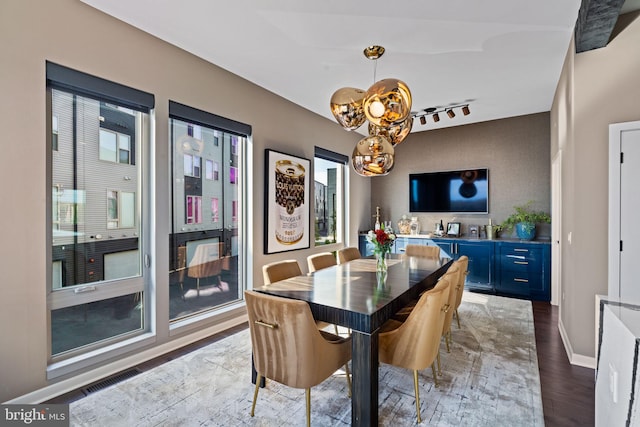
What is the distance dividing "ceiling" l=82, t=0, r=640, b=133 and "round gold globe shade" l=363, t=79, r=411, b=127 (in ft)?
2.31

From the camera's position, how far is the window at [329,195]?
5.25m

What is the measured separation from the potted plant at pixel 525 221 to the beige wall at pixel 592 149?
83.1 inches

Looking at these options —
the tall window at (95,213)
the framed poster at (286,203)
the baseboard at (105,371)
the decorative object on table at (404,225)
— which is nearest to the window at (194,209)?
the tall window at (95,213)

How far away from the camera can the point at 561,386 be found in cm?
238

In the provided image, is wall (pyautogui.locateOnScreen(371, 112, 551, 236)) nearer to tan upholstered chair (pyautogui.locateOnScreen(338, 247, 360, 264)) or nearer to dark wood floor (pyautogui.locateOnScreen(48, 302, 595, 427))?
dark wood floor (pyautogui.locateOnScreen(48, 302, 595, 427))

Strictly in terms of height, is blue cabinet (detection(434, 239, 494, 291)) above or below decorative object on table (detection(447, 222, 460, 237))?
below

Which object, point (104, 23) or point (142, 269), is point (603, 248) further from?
point (104, 23)

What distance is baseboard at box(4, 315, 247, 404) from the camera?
2178 millimetres

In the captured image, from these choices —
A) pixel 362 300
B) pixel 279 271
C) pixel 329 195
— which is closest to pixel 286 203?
pixel 329 195

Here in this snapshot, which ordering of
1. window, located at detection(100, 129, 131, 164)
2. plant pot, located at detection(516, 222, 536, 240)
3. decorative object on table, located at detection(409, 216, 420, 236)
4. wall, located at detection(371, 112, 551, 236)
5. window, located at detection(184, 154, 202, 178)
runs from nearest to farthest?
window, located at detection(100, 129, 131, 164)
window, located at detection(184, 154, 202, 178)
plant pot, located at detection(516, 222, 536, 240)
wall, located at detection(371, 112, 551, 236)
decorative object on table, located at detection(409, 216, 420, 236)

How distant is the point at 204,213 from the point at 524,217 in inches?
184

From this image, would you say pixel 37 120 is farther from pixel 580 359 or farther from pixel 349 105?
pixel 580 359

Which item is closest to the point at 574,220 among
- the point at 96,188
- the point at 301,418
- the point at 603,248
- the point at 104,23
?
the point at 603,248

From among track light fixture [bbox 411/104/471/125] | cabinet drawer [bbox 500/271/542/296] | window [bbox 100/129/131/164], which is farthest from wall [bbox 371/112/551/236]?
window [bbox 100/129/131/164]
